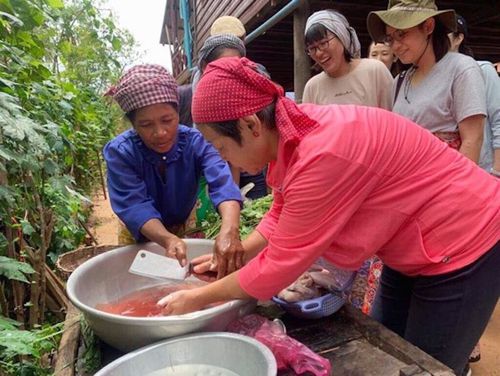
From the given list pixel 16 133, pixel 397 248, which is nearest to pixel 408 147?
pixel 397 248

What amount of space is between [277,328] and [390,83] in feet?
6.36

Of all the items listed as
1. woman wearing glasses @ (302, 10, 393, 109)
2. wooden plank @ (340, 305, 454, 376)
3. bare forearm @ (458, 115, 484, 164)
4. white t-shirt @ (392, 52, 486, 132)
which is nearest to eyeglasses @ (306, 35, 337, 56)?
woman wearing glasses @ (302, 10, 393, 109)

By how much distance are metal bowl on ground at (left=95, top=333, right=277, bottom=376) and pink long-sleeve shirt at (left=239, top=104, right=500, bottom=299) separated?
158 millimetres

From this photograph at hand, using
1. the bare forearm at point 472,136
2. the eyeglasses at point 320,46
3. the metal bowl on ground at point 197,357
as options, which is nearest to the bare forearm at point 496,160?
the bare forearm at point 472,136

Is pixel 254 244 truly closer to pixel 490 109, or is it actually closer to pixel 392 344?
pixel 392 344

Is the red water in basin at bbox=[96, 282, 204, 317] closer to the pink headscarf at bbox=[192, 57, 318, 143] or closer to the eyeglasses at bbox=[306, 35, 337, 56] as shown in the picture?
the pink headscarf at bbox=[192, 57, 318, 143]

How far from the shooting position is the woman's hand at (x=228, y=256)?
1478 mm

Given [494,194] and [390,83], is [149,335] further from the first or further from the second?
[390,83]

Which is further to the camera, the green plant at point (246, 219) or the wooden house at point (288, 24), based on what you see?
the wooden house at point (288, 24)

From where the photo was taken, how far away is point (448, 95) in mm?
2047

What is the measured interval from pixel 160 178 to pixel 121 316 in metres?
0.96

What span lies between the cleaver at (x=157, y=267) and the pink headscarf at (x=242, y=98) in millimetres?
686

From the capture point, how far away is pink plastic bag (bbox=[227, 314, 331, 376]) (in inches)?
43.8

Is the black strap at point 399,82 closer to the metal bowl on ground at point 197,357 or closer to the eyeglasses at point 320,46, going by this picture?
the eyeglasses at point 320,46
